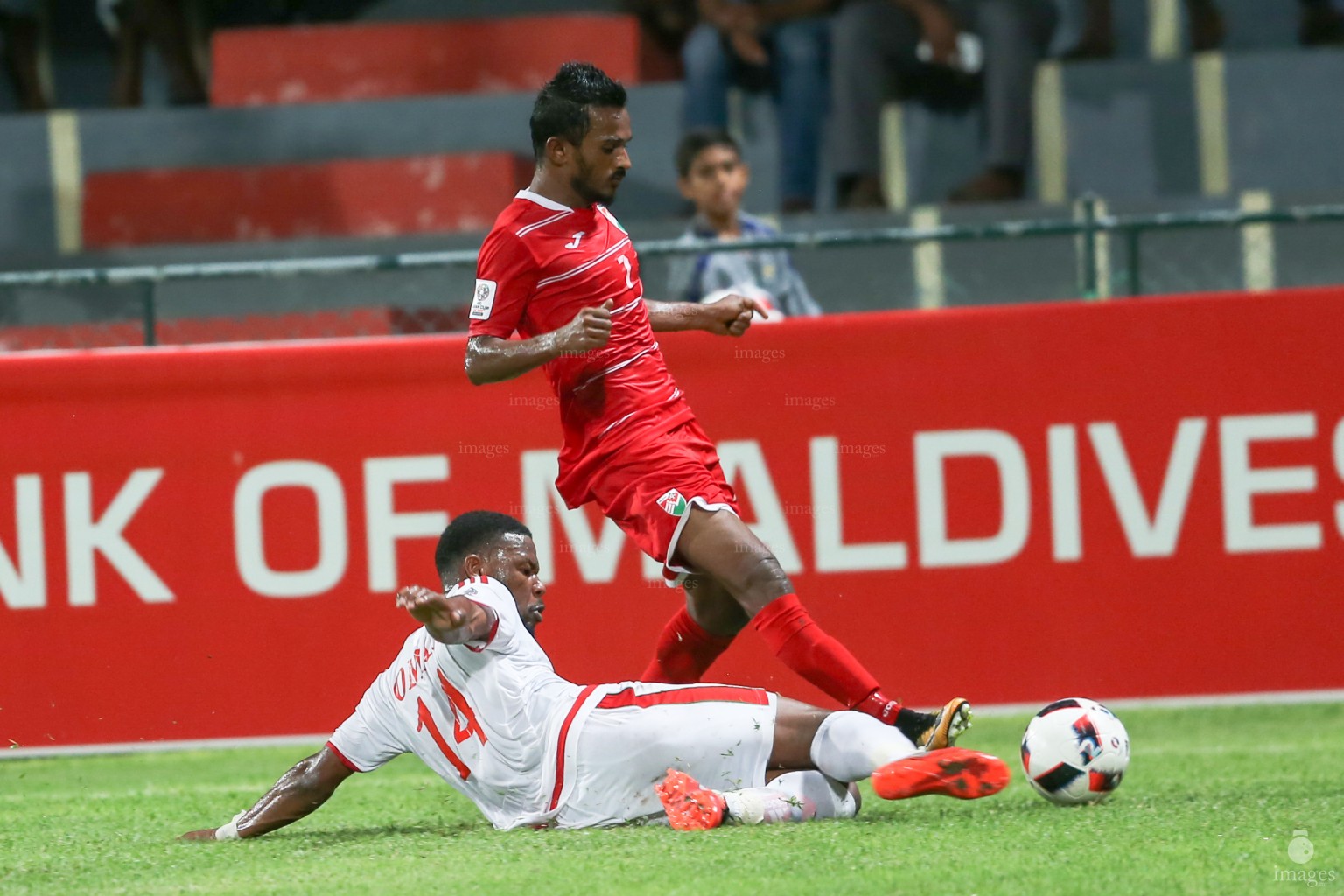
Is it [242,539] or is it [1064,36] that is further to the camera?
[1064,36]

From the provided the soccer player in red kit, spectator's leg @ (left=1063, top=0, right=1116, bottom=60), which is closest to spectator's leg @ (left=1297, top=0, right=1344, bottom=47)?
spectator's leg @ (left=1063, top=0, right=1116, bottom=60)

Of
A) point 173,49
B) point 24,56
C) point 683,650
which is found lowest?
point 683,650

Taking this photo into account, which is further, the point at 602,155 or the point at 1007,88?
the point at 1007,88

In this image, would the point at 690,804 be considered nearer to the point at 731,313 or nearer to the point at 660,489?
the point at 660,489

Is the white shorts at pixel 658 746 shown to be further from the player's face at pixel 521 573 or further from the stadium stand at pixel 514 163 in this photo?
the stadium stand at pixel 514 163

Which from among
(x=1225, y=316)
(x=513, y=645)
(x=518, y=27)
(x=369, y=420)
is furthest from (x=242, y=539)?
(x=518, y=27)

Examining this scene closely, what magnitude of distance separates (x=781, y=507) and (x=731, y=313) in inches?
65.4

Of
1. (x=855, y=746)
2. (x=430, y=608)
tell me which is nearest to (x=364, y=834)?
(x=430, y=608)

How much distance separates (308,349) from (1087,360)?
289 centimetres

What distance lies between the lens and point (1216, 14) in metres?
10.5

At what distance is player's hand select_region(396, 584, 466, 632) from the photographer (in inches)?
168

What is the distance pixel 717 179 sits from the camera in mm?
7750

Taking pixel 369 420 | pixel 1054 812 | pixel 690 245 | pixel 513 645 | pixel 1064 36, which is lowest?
pixel 1054 812

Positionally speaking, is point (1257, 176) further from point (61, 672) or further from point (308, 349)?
point (61, 672)
